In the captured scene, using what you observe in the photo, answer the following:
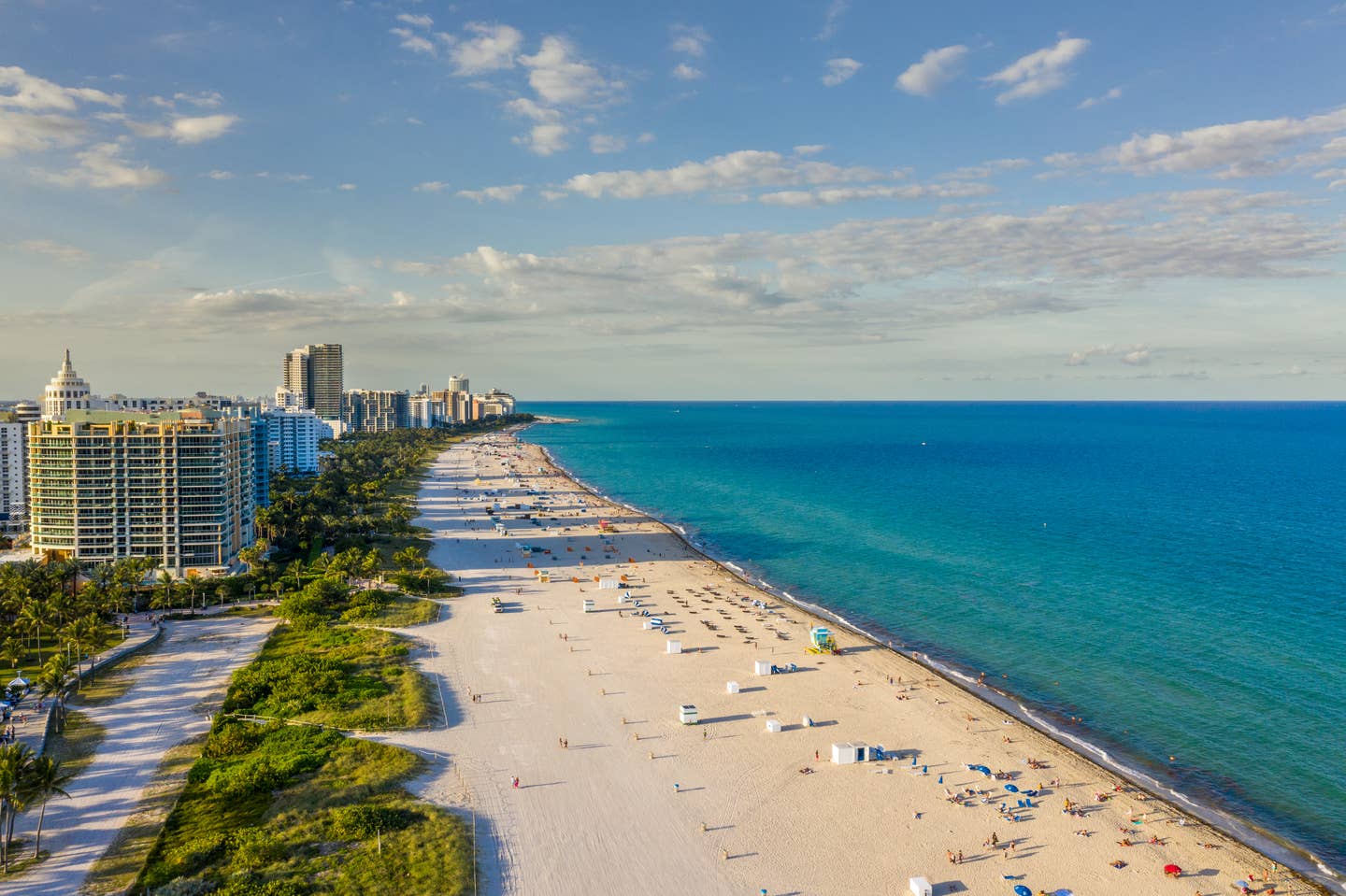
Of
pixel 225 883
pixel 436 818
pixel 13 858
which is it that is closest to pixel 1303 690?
pixel 436 818

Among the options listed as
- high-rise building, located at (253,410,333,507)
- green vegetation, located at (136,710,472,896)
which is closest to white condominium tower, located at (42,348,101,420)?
high-rise building, located at (253,410,333,507)

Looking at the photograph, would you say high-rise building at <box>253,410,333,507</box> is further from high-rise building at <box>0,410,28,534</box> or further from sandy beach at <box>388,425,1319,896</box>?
sandy beach at <box>388,425,1319,896</box>

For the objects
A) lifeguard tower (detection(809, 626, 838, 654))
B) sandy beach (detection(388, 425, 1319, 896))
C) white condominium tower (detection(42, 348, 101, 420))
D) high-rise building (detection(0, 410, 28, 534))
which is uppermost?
white condominium tower (detection(42, 348, 101, 420))

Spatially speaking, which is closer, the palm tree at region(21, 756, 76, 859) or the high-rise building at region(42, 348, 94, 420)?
the palm tree at region(21, 756, 76, 859)

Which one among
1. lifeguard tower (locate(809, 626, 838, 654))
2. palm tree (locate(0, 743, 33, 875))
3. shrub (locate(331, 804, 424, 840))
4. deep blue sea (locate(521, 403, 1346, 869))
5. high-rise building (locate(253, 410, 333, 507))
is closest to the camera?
palm tree (locate(0, 743, 33, 875))

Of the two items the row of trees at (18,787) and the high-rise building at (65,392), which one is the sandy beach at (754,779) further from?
the high-rise building at (65,392)

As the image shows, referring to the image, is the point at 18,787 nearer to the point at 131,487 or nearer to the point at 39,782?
the point at 39,782

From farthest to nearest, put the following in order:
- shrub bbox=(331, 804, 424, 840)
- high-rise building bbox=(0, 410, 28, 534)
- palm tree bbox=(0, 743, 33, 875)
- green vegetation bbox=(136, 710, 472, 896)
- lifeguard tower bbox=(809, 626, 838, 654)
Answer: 1. high-rise building bbox=(0, 410, 28, 534)
2. lifeguard tower bbox=(809, 626, 838, 654)
3. shrub bbox=(331, 804, 424, 840)
4. palm tree bbox=(0, 743, 33, 875)
5. green vegetation bbox=(136, 710, 472, 896)

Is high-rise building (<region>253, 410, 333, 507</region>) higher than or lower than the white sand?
higher
